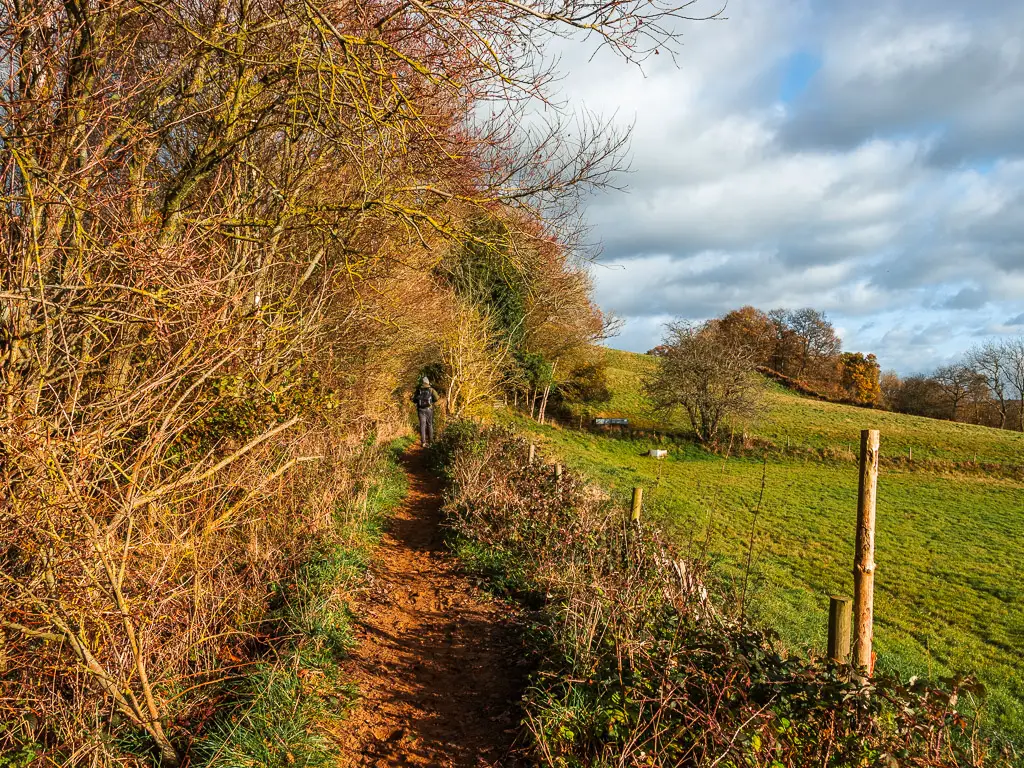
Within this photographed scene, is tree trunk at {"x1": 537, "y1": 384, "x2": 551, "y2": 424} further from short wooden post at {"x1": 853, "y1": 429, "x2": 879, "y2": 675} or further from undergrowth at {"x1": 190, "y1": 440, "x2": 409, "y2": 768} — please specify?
short wooden post at {"x1": 853, "y1": 429, "x2": 879, "y2": 675}

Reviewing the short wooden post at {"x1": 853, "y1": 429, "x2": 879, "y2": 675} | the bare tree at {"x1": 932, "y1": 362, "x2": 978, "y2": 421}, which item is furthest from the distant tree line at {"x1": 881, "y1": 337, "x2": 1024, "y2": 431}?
the short wooden post at {"x1": 853, "y1": 429, "x2": 879, "y2": 675}

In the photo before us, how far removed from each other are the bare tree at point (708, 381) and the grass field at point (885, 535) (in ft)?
5.64

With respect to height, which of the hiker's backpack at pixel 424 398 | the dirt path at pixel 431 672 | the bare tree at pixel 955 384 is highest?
the bare tree at pixel 955 384

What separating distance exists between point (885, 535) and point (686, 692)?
664 inches

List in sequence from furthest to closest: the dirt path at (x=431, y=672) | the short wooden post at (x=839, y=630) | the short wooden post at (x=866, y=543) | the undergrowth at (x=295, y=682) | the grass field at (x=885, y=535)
Answer: the grass field at (x=885, y=535)
the short wooden post at (x=866, y=543)
the dirt path at (x=431, y=672)
the short wooden post at (x=839, y=630)
the undergrowth at (x=295, y=682)

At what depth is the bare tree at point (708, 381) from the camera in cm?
2964

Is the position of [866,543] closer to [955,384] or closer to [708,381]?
[708,381]

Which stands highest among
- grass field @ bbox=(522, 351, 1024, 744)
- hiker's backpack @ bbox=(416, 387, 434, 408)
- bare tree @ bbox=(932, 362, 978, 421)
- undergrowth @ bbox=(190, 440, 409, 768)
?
bare tree @ bbox=(932, 362, 978, 421)

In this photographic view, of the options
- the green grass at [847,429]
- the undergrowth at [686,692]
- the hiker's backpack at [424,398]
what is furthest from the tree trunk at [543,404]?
the undergrowth at [686,692]

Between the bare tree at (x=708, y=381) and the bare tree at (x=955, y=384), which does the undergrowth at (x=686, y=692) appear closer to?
the bare tree at (x=708, y=381)

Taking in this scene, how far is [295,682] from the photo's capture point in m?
4.13

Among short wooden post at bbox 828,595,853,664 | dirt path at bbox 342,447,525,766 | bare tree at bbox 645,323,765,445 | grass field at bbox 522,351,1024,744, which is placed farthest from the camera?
bare tree at bbox 645,323,765,445

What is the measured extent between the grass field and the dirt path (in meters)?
2.19

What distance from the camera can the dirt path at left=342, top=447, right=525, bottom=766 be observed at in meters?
4.03
